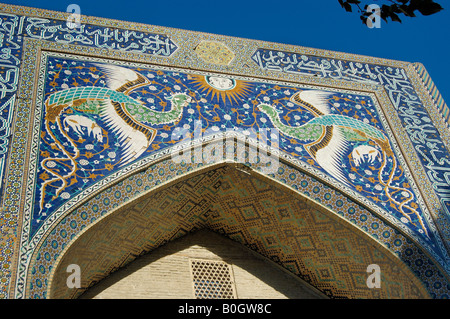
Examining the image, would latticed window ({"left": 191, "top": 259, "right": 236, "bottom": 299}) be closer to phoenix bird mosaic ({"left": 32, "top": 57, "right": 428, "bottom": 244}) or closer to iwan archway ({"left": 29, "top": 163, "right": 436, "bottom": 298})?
iwan archway ({"left": 29, "top": 163, "right": 436, "bottom": 298})

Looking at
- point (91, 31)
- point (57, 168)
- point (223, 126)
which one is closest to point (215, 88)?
point (223, 126)

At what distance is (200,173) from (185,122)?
0.44m

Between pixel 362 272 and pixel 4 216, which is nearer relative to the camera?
pixel 4 216

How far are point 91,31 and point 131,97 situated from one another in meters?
0.80

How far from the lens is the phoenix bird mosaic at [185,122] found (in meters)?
4.63

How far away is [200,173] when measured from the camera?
194 inches

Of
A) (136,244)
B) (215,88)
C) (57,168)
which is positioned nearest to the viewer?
(57,168)

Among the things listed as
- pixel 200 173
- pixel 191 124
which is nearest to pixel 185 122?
pixel 191 124

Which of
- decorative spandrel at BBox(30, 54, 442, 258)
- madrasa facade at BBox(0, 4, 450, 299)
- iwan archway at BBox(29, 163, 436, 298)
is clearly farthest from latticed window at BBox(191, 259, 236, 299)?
decorative spandrel at BBox(30, 54, 442, 258)

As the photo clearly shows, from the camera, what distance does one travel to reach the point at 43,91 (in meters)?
4.93

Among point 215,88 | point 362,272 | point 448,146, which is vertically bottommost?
point 362,272

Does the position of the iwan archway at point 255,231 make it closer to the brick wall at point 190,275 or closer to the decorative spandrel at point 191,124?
the brick wall at point 190,275
